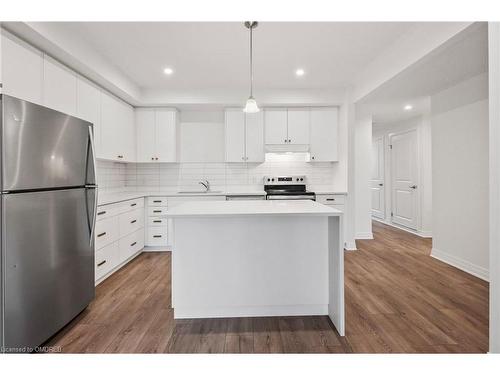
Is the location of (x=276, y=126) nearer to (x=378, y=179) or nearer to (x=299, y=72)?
(x=299, y=72)

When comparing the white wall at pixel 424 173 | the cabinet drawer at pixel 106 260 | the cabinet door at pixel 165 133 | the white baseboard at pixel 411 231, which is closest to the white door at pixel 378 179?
the white baseboard at pixel 411 231

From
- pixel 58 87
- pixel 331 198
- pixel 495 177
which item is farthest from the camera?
pixel 331 198

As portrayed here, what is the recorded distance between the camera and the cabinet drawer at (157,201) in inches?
160

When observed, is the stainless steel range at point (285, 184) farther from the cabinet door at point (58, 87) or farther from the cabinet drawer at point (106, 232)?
the cabinet door at point (58, 87)

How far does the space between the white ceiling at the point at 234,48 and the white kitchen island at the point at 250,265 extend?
5.66 ft

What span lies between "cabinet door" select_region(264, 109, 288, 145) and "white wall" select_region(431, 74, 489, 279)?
2137 mm

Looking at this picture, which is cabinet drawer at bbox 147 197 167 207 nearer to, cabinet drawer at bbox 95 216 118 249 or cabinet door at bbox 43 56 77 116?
cabinet drawer at bbox 95 216 118 249

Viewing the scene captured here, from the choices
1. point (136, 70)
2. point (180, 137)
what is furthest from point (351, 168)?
point (136, 70)

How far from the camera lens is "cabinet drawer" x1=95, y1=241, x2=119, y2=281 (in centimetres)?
279

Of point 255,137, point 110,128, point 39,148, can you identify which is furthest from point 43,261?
point 255,137

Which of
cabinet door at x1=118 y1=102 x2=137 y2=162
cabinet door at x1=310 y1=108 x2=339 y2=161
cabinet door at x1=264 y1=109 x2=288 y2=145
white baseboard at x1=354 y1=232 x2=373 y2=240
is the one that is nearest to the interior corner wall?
white baseboard at x1=354 y1=232 x2=373 y2=240

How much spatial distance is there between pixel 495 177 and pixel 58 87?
345 cm

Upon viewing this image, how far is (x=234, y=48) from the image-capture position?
9.32 ft
